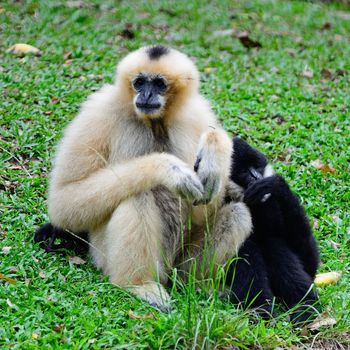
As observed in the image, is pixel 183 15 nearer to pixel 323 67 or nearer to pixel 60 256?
pixel 323 67

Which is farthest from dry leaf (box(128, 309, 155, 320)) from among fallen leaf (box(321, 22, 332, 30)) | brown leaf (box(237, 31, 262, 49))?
fallen leaf (box(321, 22, 332, 30))

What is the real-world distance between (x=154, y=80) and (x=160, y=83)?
0.06 meters

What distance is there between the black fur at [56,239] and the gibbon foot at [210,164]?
1174 mm

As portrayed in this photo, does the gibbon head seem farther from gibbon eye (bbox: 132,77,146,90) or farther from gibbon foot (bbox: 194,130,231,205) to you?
gibbon foot (bbox: 194,130,231,205)

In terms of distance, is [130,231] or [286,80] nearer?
[130,231]

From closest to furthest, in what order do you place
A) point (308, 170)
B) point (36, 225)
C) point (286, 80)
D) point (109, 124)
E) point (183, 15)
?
point (109, 124) → point (36, 225) → point (308, 170) → point (286, 80) → point (183, 15)

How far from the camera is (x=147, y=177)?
16.6 feet

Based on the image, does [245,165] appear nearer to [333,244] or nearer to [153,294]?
[333,244]

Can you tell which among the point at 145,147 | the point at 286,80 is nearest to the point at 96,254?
the point at 145,147

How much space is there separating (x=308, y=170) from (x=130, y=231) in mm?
3112

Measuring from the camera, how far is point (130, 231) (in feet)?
16.6

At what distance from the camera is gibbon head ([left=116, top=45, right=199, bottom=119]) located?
17.7 feet

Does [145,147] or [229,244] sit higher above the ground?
[145,147]

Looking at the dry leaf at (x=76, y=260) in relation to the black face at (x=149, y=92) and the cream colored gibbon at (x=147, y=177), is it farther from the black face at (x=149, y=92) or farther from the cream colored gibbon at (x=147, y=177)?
the black face at (x=149, y=92)
